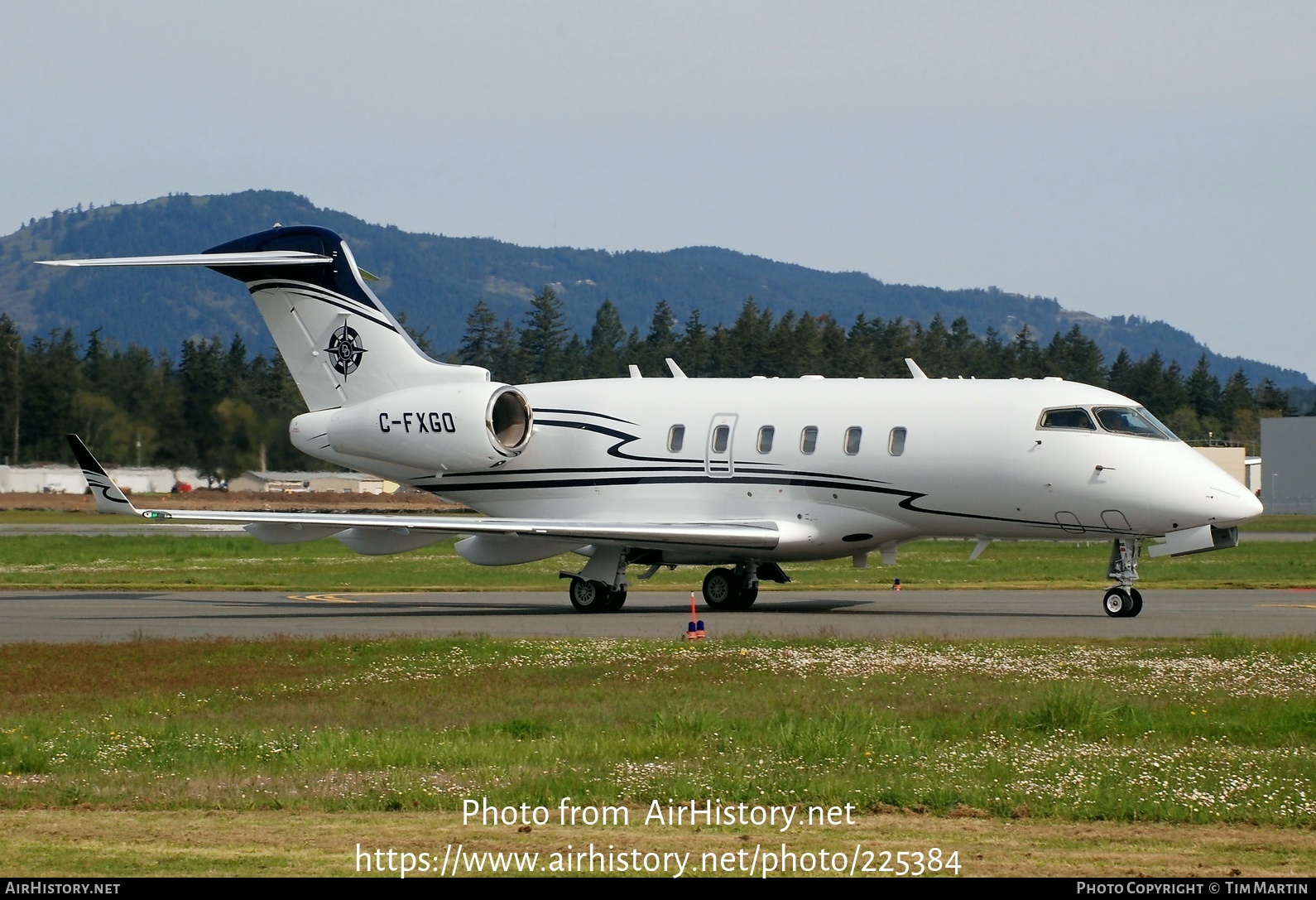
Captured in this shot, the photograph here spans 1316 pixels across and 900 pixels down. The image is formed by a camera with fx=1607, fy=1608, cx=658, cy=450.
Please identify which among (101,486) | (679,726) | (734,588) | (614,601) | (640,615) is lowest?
(640,615)

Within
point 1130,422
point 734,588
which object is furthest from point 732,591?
point 1130,422

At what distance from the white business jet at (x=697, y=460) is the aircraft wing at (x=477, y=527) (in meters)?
0.04

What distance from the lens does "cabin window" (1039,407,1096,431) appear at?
77.4 ft

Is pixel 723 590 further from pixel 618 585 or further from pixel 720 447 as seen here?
pixel 720 447

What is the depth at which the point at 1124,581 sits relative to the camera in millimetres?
23578

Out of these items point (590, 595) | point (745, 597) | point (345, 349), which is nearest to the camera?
point (590, 595)

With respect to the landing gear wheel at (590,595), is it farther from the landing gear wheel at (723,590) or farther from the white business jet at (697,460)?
the landing gear wheel at (723,590)

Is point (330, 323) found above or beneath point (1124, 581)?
above

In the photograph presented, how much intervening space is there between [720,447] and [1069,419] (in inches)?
221

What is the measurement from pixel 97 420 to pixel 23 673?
2929cm

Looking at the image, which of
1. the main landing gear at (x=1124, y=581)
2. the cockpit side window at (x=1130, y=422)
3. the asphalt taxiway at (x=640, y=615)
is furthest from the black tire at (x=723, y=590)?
the cockpit side window at (x=1130, y=422)

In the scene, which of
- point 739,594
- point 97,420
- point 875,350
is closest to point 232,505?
point 97,420

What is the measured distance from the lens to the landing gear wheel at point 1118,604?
2312 cm
